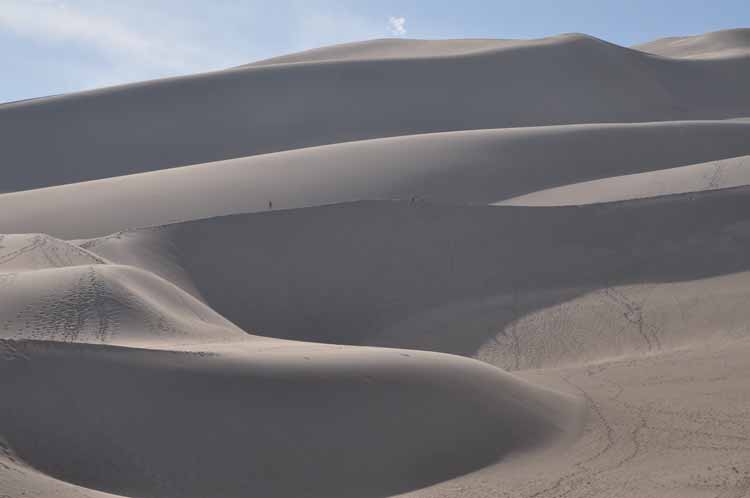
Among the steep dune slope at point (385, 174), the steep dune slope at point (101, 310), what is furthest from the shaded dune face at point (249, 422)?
the steep dune slope at point (385, 174)

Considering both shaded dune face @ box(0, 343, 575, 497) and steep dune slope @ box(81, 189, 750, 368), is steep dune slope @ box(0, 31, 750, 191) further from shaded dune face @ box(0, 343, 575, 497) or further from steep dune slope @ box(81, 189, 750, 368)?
shaded dune face @ box(0, 343, 575, 497)

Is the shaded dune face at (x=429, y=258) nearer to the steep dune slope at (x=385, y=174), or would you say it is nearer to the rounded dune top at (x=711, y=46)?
the steep dune slope at (x=385, y=174)

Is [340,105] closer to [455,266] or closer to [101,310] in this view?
[455,266]

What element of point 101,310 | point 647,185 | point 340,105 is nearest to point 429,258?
point 647,185

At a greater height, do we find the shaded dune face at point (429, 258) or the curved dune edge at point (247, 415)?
the shaded dune face at point (429, 258)

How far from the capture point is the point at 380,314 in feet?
56.9

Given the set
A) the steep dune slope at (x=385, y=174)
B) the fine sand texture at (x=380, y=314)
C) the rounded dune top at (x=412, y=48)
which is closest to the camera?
the fine sand texture at (x=380, y=314)

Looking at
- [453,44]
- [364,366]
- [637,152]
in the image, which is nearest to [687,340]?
[364,366]

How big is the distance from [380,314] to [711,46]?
43.5 meters

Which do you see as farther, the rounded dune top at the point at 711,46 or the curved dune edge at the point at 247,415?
the rounded dune top at the point at 711,46

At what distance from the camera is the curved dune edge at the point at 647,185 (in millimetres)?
20266

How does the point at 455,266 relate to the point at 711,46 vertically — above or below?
below

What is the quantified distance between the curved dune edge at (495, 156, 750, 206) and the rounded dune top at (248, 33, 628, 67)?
937 inches

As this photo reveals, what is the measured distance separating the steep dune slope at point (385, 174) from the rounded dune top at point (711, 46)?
24.3 metres
